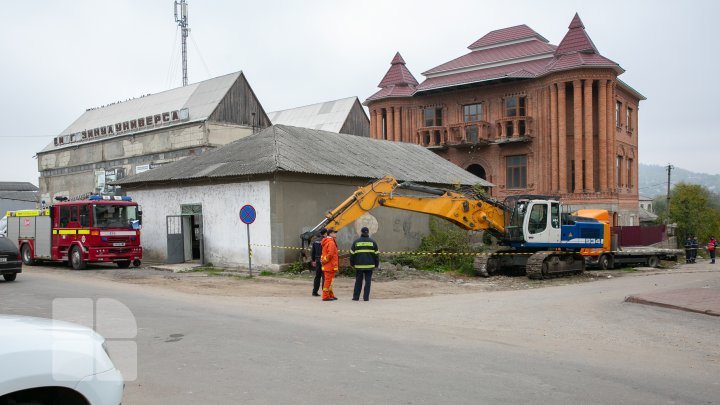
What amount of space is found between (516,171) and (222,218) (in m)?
28.5

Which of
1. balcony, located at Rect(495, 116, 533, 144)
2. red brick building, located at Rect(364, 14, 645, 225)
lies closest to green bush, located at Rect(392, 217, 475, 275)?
red brick building, located at Rect(364, 14, 645, 225)

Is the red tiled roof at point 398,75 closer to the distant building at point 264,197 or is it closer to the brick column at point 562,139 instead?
the brick column at point 562,139

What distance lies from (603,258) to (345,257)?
40.5ft

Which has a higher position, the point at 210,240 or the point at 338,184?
the point at 338,184

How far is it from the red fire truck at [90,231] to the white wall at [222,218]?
97.6 inches

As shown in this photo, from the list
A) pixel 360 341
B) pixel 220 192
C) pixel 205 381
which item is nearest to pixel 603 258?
pixel 220 192

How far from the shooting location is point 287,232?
72.3 feet

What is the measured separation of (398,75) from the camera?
51.1 meters

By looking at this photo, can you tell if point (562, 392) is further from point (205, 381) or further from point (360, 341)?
point (205, 381)

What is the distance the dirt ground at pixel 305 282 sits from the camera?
16625 mm

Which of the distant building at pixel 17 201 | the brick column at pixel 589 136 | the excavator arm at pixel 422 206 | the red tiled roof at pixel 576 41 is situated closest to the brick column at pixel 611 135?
the brick column at pixel 589 136

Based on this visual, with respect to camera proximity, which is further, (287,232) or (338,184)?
(338,184)

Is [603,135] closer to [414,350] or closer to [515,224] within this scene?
[515,224]

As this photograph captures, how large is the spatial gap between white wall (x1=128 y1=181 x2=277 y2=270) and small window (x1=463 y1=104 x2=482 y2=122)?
28.2 metres
